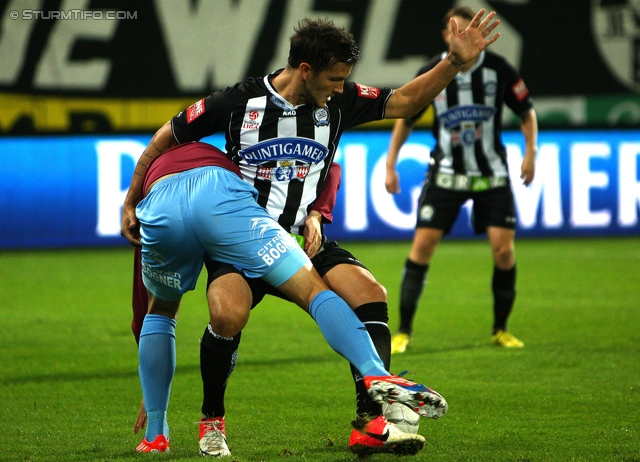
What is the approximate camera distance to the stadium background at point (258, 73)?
10.8 metres

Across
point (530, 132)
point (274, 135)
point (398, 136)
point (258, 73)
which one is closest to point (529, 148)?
point (530, 132)

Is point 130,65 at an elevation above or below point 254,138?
above

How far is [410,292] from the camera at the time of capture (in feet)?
19.4

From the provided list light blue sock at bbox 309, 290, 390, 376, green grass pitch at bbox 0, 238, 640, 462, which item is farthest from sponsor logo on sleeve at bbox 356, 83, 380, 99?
green grass pitch at bbox 0, 238, 640, 462

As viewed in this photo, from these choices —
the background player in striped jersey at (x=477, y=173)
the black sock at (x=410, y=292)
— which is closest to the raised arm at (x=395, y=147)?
the background player in striped jersey at (x=477, y=173)

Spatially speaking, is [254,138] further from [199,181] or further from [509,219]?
[509,219]

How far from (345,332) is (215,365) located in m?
0.56

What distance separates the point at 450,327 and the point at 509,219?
0.97 m

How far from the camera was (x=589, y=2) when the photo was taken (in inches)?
566

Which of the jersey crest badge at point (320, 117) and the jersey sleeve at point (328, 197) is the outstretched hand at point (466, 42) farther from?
the jersey sleeve at point (328, 197)

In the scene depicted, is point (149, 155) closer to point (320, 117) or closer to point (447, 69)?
point (320, 117)

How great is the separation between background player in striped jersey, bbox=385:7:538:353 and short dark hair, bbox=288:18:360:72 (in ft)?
8.22

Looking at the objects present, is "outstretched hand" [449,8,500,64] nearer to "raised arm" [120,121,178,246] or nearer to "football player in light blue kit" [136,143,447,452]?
"football player in light blue kit" [136,143,447,452]

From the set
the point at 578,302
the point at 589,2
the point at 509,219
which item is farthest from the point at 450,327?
the point at 589,2
